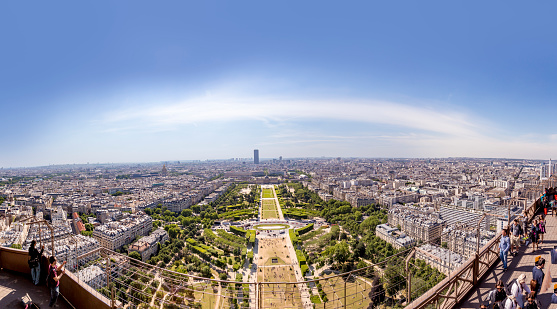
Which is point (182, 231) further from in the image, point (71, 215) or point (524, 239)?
point (524, 239)

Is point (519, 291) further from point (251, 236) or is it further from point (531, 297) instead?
point (251, 236)

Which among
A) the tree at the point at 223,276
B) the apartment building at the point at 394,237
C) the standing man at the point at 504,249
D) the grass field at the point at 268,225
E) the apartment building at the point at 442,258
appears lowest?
the grass field at the point at 268,225

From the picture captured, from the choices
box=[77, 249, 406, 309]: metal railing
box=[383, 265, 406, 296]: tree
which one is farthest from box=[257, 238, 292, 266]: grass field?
box=[383, 265, 406, 296]: tree

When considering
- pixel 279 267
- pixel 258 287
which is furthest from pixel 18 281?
pixel 279 267

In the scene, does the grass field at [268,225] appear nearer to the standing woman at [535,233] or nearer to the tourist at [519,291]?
the standing woman at [535,233]

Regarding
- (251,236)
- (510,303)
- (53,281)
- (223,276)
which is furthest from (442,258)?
(53,281)

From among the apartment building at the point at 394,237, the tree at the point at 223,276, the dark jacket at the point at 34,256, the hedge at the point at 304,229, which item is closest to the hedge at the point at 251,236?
the hedge at the point at 304,229

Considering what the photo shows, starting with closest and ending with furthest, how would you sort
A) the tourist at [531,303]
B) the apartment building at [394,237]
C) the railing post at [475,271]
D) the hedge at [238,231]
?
1. the tourist at [531,303]
2. the railing post at [475,271]
3. the apartment building at [394,237]
4. the hedge at [238,231]
